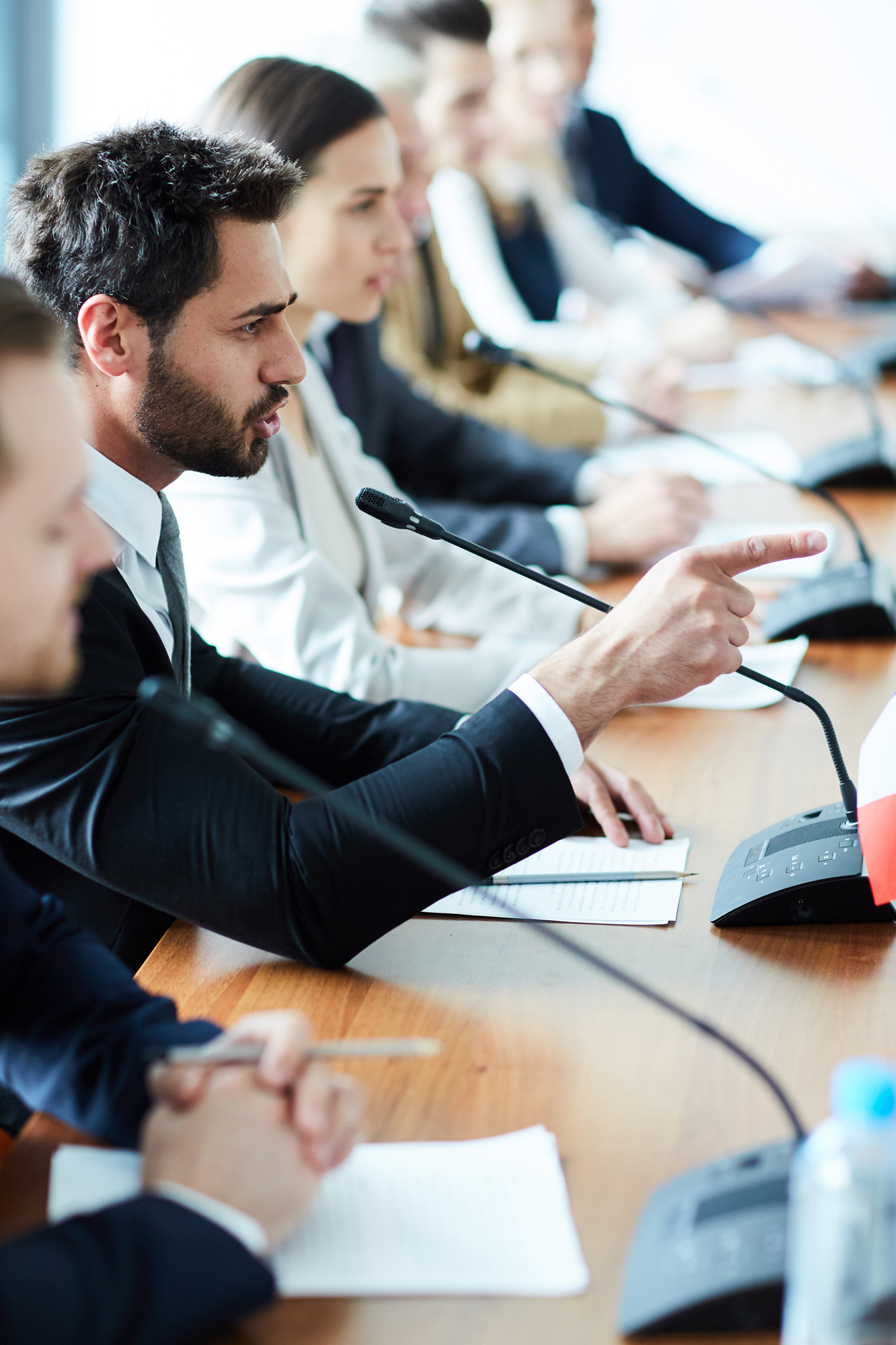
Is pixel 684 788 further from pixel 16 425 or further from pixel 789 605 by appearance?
pixel 16 425

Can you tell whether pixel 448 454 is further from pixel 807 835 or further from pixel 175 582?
pixel 807 835

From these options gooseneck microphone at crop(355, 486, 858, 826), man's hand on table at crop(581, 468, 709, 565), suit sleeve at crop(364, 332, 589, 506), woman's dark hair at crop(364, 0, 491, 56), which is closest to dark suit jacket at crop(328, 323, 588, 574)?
suit sleeve at crop(364, 332, 589, 506)

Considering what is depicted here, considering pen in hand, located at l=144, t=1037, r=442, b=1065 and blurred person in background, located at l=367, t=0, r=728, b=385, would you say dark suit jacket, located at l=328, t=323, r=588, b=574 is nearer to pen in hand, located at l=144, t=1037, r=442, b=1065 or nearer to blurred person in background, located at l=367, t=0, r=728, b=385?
blurred person in background, located at l=367, t=0, r=728, b=385

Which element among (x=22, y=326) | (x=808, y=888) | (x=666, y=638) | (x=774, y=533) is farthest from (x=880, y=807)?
(x=774, y=533)

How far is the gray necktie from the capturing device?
1.24 m

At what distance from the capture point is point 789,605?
173 centimetres

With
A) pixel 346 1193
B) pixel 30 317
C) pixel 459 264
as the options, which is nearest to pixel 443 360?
pixel 459 264

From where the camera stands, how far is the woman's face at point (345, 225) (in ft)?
5.66

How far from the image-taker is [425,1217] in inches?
29.7

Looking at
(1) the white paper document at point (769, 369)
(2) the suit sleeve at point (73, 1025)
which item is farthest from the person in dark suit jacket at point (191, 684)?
(1) the white paper document at point (769, 369)

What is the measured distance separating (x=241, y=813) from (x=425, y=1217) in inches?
13.9

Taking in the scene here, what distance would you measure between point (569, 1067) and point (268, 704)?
1.94ft

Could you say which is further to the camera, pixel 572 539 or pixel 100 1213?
pixel 572 539

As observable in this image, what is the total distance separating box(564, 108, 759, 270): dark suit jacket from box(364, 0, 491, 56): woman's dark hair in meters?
1.07
